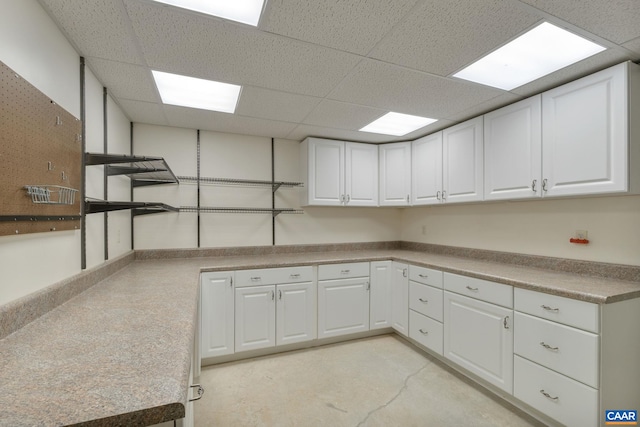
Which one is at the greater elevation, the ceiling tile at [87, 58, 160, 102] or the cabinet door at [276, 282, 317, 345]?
the ceiling tile at [87, 58, 160, 102]

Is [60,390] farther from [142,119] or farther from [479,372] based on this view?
[142,119]

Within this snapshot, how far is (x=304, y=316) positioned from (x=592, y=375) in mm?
2032

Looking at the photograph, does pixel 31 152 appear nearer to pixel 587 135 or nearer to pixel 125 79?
pixel 125 79

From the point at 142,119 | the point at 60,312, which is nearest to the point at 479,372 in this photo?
the point at 60,312

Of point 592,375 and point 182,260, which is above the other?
point 182,260

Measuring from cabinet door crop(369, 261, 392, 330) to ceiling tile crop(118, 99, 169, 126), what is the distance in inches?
98.4

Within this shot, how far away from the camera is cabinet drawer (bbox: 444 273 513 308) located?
1.97 metres

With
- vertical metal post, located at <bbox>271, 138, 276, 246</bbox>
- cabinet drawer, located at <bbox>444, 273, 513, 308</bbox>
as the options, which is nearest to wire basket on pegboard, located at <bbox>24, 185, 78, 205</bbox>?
vertical metal post, located at <bbox>271, 138, 276, 246</bbox>

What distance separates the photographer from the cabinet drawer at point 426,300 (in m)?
2.52

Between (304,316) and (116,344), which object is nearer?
(116,344)

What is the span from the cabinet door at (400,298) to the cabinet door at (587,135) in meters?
1.43

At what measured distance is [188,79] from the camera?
2.03m

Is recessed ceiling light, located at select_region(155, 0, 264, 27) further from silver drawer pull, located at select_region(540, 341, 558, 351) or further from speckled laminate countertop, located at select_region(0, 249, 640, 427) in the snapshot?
silver drawer pull, located at select_region(540, 341, 558, 351)

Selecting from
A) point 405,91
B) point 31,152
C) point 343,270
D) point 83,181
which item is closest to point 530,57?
point 405,91
